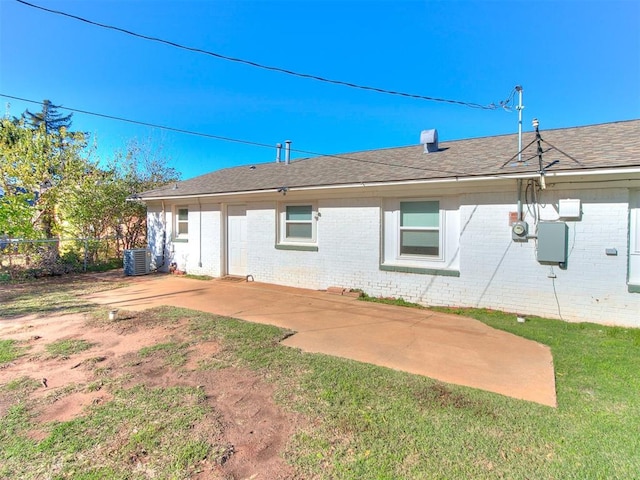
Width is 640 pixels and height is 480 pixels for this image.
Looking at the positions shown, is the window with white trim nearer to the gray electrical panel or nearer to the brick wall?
the brick wall

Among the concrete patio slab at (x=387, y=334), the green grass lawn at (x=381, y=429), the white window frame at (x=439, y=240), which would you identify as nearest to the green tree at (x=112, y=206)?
the concrete patio slab at (x=387, y=334)

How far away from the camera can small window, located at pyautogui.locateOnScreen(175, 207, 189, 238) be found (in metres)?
12.0

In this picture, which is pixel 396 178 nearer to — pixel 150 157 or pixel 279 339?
pixel 279 339

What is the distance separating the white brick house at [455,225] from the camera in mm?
5754

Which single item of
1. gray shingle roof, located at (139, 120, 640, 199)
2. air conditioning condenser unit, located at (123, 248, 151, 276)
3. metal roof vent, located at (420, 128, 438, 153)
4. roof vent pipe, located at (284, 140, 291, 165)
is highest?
roof vent pipe, located at (284, 140, 291, 165)

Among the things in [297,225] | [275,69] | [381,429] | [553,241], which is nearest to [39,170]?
[297,225]

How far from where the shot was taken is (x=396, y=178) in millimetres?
7465

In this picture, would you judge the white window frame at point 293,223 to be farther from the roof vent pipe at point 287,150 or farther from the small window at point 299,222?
the roof vent pipe at point 287,150

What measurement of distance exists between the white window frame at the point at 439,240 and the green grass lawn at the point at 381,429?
3.41m

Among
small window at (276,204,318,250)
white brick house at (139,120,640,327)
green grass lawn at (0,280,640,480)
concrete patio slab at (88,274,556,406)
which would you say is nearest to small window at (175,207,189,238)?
white brick house at (139,120,640,327)

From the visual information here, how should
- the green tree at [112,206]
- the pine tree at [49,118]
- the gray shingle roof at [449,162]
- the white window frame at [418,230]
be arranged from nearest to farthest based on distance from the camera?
the gray shingle roof at [449,162] < the white window frame at [418,230] < the green tree at [112,206] < the pine tree at [49,118]

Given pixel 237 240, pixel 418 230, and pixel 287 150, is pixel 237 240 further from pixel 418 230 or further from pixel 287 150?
pixel 418 230

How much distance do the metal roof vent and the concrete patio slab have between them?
4938 millimetres

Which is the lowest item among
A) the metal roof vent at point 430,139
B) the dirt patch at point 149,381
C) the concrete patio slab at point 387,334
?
the concrete patio slab at point 387,334
